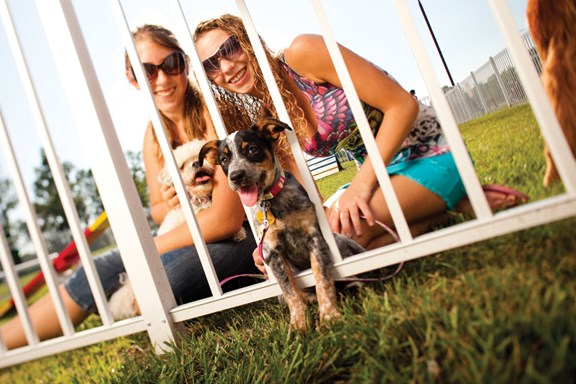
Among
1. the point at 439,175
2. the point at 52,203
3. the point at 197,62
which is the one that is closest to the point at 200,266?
the point at 197,62

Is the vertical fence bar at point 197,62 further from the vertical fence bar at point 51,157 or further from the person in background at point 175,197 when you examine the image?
the vertical fence bar at point 51,157

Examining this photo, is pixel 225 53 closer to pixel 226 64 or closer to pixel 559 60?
pixel 226 64

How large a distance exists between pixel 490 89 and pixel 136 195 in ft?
5.45

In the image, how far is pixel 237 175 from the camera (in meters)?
1.29

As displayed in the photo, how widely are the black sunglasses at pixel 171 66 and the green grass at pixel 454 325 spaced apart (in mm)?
1062

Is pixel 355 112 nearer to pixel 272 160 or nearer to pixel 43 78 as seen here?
pixel 272 160

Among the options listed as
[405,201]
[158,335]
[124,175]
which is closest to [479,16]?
[405,201]

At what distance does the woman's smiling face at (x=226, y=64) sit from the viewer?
1712 millimetres

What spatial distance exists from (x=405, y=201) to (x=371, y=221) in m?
0.17

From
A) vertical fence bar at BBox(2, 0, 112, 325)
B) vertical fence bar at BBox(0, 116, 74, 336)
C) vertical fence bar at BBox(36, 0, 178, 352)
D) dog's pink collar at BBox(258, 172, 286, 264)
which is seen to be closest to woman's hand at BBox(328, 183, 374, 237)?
dog's pink collar at BBox(258, 172, 286, 264)

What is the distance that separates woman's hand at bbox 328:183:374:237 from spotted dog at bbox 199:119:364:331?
5.0 inches

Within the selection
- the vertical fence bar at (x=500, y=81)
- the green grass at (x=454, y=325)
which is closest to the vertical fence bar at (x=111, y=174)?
the green grass at (x=454, y=325)

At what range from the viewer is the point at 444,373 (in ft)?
3.50

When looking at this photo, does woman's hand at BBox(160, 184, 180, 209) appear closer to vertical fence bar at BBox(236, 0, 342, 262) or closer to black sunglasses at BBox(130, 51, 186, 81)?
black sunglasses at BBox(130, 51, 186, 81)
